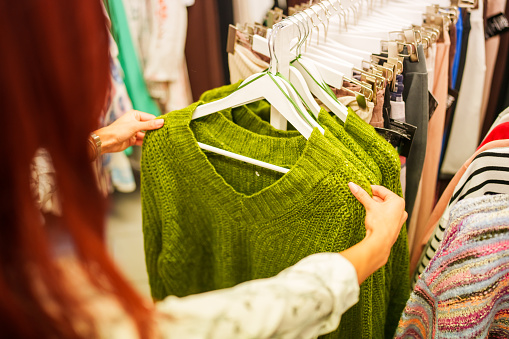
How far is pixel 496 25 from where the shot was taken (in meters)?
1.36

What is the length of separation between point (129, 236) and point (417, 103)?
144cm

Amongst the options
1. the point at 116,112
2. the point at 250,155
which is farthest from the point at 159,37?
the point at 250,155

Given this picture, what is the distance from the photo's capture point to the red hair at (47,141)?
33 cm

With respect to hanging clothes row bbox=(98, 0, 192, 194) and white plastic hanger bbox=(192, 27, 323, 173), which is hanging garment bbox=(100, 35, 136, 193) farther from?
white plastic hanger bbox=(192, 27, 323, 173)

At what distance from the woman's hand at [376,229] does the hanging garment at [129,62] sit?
2.87 feet

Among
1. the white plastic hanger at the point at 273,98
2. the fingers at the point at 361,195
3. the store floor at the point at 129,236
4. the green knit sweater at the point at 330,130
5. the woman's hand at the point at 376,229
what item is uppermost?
the white plastic hanger at the point at 273,98

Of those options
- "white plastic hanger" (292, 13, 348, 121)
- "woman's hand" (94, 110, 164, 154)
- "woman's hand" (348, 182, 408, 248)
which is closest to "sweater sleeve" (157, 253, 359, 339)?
"woman's hand" (348, 182, 408, 248)

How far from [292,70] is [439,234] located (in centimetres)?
45

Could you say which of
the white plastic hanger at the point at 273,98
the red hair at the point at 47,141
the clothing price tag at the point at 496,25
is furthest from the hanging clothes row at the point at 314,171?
the clothing price tag at the point at 496,25

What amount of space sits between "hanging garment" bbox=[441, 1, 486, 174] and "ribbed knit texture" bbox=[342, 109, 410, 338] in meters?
0.81

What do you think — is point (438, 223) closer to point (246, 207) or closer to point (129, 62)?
point (246, 207)

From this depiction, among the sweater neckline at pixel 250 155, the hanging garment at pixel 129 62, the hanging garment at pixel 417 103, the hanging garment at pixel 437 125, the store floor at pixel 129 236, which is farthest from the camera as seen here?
the store floor at pixel 129 236

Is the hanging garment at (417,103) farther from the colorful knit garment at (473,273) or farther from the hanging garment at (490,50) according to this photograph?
the hanging garment at (490,50)

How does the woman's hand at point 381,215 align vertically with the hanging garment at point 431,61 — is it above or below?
below
